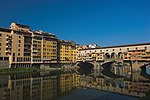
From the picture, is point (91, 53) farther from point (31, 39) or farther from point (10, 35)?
point (10, 35)

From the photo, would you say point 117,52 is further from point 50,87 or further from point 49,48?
point 50,87

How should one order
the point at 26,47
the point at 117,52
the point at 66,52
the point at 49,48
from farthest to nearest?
the point at 66,52, the point at 49,48, the point at 117,52, the point at 26,47

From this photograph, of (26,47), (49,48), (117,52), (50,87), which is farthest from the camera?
(49,48)

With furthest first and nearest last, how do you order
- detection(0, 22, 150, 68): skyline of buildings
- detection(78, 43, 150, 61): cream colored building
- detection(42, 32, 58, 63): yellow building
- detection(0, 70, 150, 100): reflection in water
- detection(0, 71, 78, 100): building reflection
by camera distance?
detection(42, 32, 58, 63): yellow building, detection(78, 43, 150, 61): cream colored building, detection(0, 22, 150, 68): skyline of buildings, detection(0, 70, 150, 100): reflection in water, detection(0, 71, 78, 100): building reflection

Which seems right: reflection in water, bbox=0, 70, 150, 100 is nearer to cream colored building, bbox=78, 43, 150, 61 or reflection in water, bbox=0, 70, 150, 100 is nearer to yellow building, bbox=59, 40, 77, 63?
cream colored building, bbox=78, 43, 150, 61

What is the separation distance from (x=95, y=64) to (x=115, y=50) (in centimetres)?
1125

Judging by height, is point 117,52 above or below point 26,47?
below

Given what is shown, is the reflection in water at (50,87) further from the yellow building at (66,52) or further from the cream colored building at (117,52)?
the yellow building at (66,52)

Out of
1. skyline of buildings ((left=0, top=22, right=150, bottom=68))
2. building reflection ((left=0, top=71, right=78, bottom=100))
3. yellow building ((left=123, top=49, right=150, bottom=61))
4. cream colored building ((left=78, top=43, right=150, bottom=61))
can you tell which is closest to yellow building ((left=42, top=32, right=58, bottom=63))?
skyline of buildings ((left=0, top=22, right=150, bottom=68))

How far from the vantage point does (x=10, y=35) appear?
230 ft

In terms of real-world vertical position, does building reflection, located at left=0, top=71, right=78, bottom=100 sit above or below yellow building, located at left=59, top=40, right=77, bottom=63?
below

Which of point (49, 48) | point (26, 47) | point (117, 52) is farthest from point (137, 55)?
point (26, 47)

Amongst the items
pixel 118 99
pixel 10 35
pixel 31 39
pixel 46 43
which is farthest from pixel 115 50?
pixel 118 99

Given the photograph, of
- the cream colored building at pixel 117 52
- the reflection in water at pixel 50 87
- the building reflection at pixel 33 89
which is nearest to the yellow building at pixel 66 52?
the cream colored building at pixel 117 52
